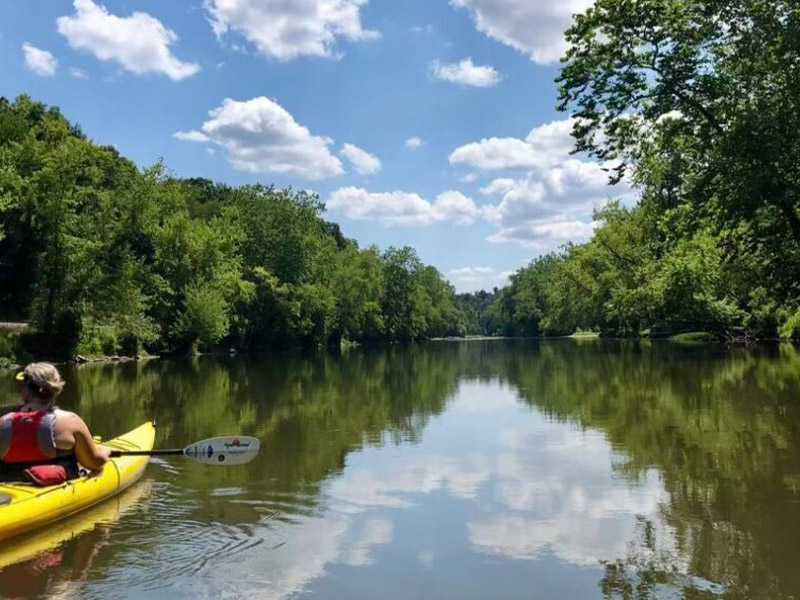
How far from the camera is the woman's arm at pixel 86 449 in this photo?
7406mm

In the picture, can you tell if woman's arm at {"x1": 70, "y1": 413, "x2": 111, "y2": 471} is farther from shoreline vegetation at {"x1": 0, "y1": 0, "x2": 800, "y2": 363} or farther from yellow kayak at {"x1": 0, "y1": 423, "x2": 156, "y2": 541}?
shoreline vegetation at {"x1": 0, "y1": 0, "x2": 800, "y2": 363}

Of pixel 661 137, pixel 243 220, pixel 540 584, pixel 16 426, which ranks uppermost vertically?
pixel 243 220

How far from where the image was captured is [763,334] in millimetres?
50969

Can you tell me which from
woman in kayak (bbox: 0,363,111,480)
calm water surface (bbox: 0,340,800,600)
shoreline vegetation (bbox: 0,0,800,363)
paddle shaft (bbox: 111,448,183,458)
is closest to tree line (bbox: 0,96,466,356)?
shoreline vegetation (bbox: 0,0,800,363)

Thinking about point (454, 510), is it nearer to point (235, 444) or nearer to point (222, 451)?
point (235, 444)

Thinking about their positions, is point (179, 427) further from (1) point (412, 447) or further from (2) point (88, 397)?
(2) point (88, 397)

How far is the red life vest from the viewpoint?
714 centimetres

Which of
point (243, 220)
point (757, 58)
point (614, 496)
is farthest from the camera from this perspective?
point (243, 220)

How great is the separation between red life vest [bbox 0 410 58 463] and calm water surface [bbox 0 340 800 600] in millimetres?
885

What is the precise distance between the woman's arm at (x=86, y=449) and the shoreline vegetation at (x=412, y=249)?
40.1 ft

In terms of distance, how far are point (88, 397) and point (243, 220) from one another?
46.1 metres

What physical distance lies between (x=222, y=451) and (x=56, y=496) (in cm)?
219

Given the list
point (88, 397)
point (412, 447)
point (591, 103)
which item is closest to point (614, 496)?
point (412, 447)

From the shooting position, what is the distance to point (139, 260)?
138 feet
